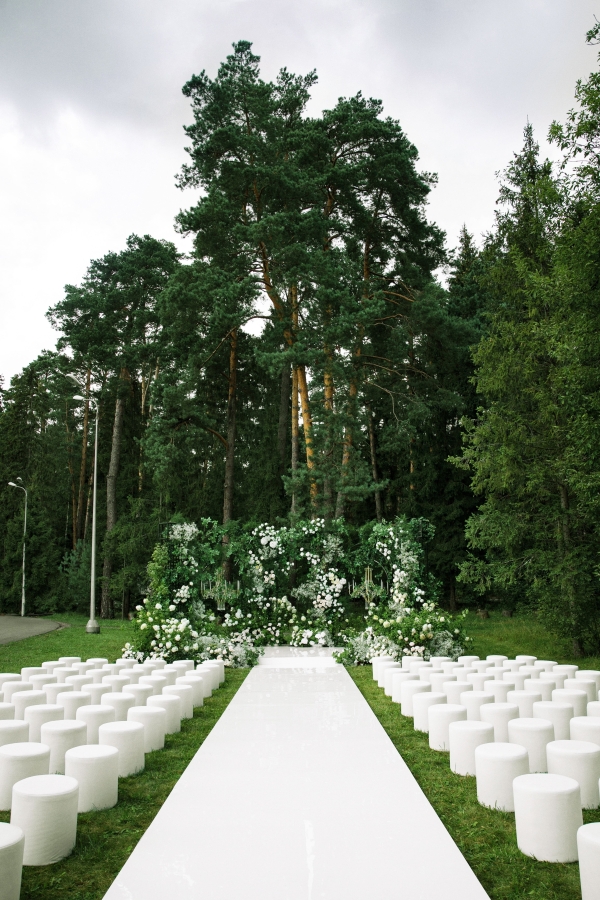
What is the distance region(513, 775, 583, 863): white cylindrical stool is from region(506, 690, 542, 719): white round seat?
9.03 feet

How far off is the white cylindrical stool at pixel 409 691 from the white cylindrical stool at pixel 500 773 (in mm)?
2993

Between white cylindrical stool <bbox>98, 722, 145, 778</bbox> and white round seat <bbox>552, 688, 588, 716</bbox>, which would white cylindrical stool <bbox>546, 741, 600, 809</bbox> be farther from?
white cylindrical stool <bbox>98, 722, 145, 778</bbox>

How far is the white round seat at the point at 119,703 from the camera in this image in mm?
6459

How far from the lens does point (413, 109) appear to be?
21781 mm

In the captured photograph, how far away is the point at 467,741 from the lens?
17.0 ft

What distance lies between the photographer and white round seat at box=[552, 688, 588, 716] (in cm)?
645

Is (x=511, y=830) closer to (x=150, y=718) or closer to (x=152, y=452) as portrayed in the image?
(x=150, y=718)

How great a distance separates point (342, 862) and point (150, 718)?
3060 mm

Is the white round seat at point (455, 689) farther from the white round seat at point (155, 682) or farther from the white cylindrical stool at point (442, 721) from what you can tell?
the white round seat at point (155, 682)

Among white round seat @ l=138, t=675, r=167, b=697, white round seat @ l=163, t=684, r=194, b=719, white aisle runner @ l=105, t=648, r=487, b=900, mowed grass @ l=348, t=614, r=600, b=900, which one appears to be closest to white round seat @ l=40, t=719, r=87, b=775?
white aisle runner @ l=105, t=648, r=487, b=900

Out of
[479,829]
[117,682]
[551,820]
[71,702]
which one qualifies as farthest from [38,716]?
[551,820]

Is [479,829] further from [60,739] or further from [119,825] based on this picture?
[60,739]

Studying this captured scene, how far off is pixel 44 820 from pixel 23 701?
3.15m

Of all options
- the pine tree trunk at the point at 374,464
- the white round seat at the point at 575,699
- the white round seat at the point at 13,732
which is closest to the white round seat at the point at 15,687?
the white round seat at the point at 13,732
